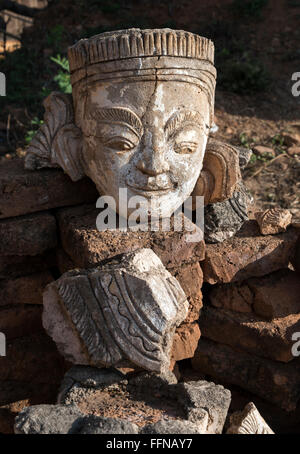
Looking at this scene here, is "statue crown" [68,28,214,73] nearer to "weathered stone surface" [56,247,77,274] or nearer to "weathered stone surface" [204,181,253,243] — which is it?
"weathered stone surface" [204,181,253,243]

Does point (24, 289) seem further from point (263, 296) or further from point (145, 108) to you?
point (263, 296)

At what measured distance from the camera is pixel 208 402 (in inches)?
81.0

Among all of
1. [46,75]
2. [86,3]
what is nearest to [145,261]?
[46,75]

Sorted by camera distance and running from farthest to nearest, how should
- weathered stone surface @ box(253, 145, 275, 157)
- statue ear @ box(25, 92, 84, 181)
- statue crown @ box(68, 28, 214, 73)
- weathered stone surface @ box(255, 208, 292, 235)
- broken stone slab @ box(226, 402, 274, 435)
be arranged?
weathered stone surface @ box(253, 145, 275, 157)
weathered stone surface @ box(255, 208, 292, 235)
statue ear @ box(25, 92, 84, 181)
statue crown @ box(68, 28, 214, 73)
broken stone slab @ box(226, 402, 274, 435)

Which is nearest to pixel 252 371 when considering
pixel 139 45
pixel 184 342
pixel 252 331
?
pixel 252 331

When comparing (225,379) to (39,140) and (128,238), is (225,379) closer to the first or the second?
(128,238)

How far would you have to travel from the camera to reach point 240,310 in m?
3.04

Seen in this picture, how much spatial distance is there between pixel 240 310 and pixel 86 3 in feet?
23.4

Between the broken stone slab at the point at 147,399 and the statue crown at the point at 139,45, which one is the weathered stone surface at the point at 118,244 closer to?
the broken stone slab at the point at 147,399

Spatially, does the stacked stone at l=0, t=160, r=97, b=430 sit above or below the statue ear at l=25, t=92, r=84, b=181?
below

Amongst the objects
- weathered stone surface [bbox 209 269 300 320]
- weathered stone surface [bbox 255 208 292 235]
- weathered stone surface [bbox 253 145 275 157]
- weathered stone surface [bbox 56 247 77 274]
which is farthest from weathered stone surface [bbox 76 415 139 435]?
weathered stone surface [bbox 253 145 275 157]

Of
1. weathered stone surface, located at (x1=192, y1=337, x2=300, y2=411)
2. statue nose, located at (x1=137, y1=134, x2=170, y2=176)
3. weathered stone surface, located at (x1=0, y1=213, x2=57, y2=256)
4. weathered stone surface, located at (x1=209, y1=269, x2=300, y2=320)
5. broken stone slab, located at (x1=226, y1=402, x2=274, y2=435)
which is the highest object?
statue nose, located at (x1=137, y1=134, x2=170, y2=176)

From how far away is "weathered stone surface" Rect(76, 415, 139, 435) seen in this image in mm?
1808

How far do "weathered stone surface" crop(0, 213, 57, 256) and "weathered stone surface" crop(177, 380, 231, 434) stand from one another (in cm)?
121
